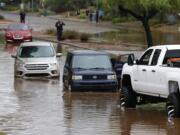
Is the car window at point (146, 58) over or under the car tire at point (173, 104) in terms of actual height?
over

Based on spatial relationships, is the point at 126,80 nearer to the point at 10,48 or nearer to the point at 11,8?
the point at 10,48

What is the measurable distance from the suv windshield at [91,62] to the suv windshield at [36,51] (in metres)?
5.59

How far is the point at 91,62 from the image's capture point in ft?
86.9

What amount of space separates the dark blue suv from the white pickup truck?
4.49m

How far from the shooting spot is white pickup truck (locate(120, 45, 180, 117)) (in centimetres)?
1722

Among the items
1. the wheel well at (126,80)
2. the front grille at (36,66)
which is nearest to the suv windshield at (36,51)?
the front grille at (36,66)

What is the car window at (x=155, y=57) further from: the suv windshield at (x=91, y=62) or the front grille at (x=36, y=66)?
the front grille at (x=36, y=66)

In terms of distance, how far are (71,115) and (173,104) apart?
3.07 m

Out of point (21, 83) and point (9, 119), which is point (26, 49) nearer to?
point (21, 83)

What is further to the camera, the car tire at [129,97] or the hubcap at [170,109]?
the car tire at [129,97]

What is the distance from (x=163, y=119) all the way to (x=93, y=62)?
921cm

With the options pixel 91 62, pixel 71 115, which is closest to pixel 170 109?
pixel 71 115

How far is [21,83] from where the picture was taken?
95.5 feet

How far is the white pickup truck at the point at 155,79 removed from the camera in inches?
678
